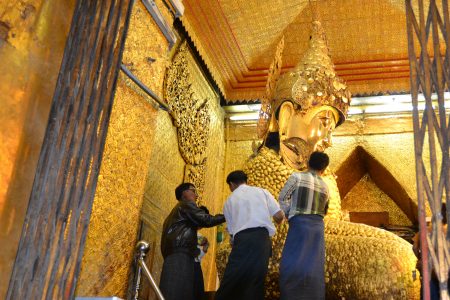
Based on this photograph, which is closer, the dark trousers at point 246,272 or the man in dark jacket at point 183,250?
the dark trousers at point 246,272

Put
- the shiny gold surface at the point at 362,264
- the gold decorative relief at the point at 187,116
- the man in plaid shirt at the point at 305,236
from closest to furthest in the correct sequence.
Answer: the man in plaid shirt at the point at 305,236 → the shiny gold surface at the point at 362,264 → the gold decorative relief at the point at 187,116

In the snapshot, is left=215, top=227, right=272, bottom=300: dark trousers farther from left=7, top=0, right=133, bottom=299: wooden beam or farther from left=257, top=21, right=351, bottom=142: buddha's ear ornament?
left=257, top=21, right=351, bottom=142: buddha's ear ornament

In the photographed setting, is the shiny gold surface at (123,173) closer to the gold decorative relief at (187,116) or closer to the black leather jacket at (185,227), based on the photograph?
the black leather jacket at (185,227)

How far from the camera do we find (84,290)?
2.91 m

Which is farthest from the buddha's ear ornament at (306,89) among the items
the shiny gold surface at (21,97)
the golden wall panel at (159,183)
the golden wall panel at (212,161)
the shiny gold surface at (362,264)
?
the shiny gold surface at (21,97)

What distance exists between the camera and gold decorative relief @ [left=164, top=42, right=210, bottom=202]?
5.04m

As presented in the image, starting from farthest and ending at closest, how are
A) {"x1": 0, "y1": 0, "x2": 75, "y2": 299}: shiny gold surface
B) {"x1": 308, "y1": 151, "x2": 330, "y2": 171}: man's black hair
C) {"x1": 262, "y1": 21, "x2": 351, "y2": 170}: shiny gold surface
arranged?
1. {"x1": 262, "y1": 21, "x2": 351, "y2": 170}: shiny gold surface
2. {"x1": 308, "y1": 151, "x2": 330, "y2": 171}: man's black hair
3. {"x1": 0, "y1": 0, "x2": 75, "y2": 299}: shiny gold surface

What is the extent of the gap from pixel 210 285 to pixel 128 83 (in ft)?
9.45

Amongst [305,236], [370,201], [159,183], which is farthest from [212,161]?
[305,236]

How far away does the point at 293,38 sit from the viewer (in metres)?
5.88

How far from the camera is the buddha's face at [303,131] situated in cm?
451

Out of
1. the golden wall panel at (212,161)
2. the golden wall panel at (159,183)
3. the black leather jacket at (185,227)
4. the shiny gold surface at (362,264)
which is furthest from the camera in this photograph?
the golden wall panel at (212,161)

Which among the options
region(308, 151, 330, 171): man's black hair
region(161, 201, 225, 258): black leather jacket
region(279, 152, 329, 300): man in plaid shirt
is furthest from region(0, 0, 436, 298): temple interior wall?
region(308, 151, 330, 171): man's black hair

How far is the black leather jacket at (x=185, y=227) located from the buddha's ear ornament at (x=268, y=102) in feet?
5.15
